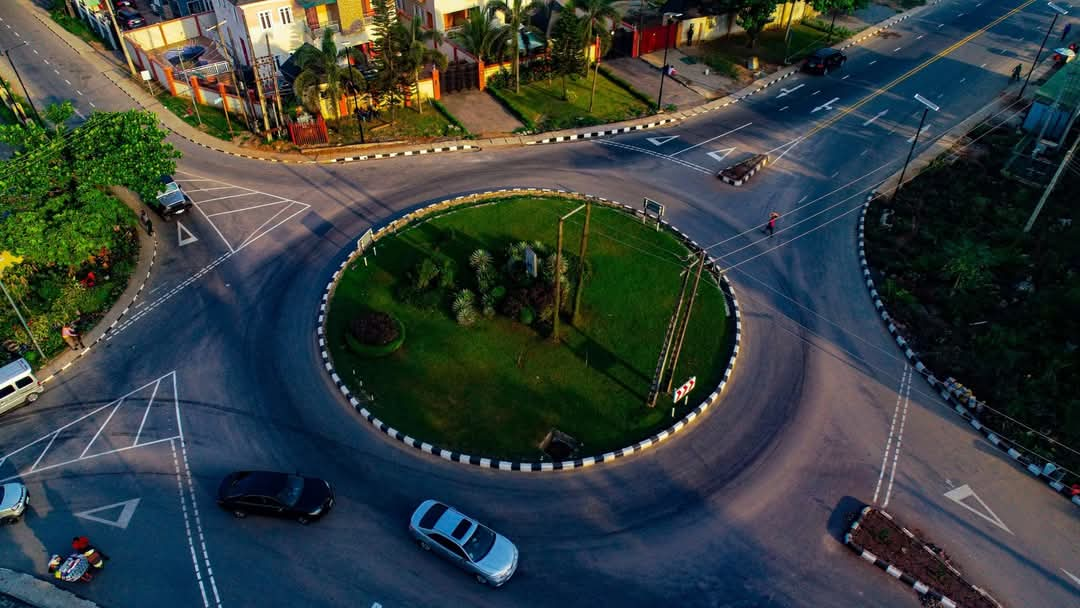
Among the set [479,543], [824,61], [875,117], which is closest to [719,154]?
[875,117]

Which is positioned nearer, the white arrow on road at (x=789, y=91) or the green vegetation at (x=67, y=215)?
the green vegetation at (x=67, y=215)

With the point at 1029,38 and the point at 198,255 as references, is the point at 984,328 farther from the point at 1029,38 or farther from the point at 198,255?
the point at 1029,38

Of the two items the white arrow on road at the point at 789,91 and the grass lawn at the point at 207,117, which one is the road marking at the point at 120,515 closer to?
the grass lawn at the point at 207,117

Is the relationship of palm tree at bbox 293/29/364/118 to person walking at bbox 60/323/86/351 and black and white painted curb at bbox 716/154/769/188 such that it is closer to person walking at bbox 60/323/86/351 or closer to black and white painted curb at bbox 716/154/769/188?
person walking at bbox 60/323/86/351

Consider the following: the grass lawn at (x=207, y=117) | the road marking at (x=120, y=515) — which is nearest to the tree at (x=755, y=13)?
the grass lawn at (x=207, y=117)

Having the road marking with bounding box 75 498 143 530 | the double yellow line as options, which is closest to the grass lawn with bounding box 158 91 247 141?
the road marking with bounding box 75 498 143 530
